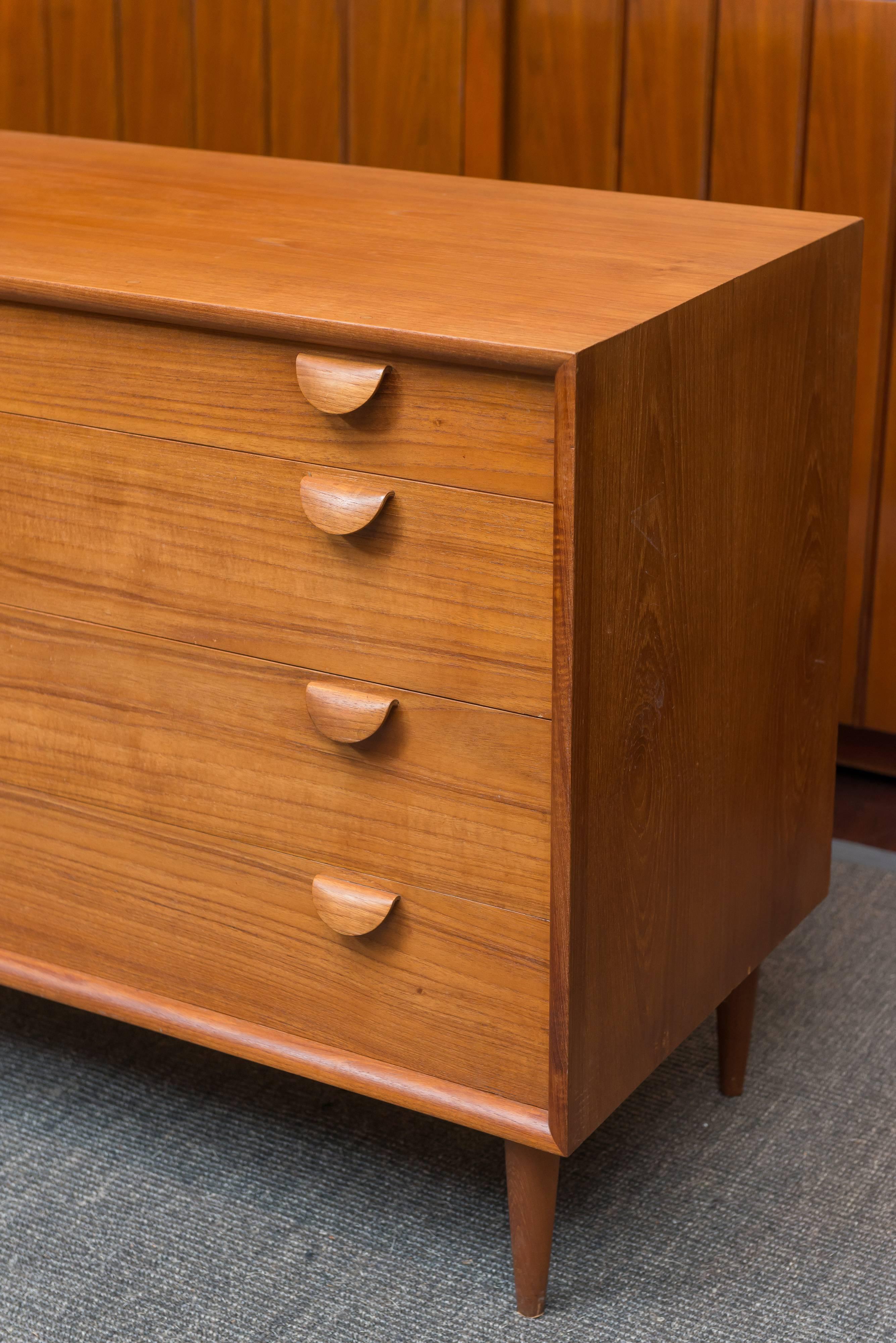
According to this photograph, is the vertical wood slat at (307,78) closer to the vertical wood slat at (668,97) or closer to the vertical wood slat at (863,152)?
the vertical wood slat at (668,97)

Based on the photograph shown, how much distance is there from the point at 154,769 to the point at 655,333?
0.49m

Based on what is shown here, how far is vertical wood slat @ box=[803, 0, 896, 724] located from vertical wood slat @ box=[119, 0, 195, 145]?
0.81 m

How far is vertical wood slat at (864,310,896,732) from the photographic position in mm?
1862

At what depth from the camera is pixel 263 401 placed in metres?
1.11

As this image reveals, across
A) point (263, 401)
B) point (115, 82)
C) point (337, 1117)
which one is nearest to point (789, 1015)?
point (337, 1117)

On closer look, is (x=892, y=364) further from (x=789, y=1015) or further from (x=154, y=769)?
(x=154, y=769)

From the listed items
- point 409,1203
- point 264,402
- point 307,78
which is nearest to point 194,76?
point 307,78

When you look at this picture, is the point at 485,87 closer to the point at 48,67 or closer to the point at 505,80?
the point at 505,80

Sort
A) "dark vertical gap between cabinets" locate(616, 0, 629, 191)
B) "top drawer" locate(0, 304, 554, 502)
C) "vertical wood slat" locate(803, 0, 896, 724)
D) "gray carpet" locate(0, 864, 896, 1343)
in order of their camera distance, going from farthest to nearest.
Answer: "dark vertical gap between cabinets" locate(616, 0, 629, 191) < "vertical wood slat" locate(803, 0, 896, 724) < "gray carpet" locate(0, 864, 896, 1343) < "top drawer" locate(0, 304, 554, 502)

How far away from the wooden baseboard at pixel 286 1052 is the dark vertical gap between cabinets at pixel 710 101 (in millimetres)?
1077

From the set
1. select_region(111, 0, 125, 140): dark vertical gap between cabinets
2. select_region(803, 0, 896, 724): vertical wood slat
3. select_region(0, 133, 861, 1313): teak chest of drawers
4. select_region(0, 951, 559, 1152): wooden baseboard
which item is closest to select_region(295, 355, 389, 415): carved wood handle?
select_region(0, 133, 861, 1313): teak chest of drawers

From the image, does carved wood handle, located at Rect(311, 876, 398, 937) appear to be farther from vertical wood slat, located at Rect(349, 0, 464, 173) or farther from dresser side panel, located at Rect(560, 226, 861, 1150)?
vertical wood slat, located at Rect(349, 0, 464, 173)

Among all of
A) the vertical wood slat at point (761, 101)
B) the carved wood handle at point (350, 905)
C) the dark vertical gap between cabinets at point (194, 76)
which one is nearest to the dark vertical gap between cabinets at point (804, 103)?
the vertical wood slat at point (761, 101)

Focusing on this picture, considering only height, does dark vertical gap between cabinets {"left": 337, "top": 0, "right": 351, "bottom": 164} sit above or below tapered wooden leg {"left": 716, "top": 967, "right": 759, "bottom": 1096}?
above
